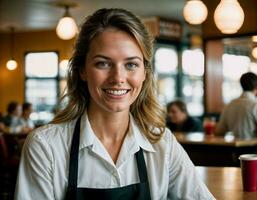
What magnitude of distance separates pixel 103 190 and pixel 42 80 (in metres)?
11.0

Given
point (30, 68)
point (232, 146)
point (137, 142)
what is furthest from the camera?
point (30, 68)

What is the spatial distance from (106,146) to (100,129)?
63 mm

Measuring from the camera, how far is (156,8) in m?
9.02

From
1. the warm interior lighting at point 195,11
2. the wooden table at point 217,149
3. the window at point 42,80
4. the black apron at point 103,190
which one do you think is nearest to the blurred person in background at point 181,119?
the wooden table at point 217,149

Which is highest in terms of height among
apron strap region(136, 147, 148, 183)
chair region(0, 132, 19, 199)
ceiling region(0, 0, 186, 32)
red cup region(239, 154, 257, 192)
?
ceiling region(0, 0, 186, 32)

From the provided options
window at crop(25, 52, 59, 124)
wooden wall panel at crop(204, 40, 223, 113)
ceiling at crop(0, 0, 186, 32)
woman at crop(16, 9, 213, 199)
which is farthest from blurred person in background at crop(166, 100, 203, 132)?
window at crop(25, 52, 59, 124)

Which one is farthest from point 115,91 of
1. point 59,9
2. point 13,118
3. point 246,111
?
point 59,9

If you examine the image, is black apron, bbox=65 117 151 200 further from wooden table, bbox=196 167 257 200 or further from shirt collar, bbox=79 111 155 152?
wooden table, bbox=196 167 257 200

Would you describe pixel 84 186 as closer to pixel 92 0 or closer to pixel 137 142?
pixel 137 142

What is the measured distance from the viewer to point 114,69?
157cm

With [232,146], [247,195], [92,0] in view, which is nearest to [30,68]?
[92,0]

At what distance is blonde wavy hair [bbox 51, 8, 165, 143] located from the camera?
1630 mm

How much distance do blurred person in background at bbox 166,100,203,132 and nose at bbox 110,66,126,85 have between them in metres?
4.38

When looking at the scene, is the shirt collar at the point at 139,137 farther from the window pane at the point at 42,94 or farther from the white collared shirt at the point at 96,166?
the window pane at the point at 42,94
